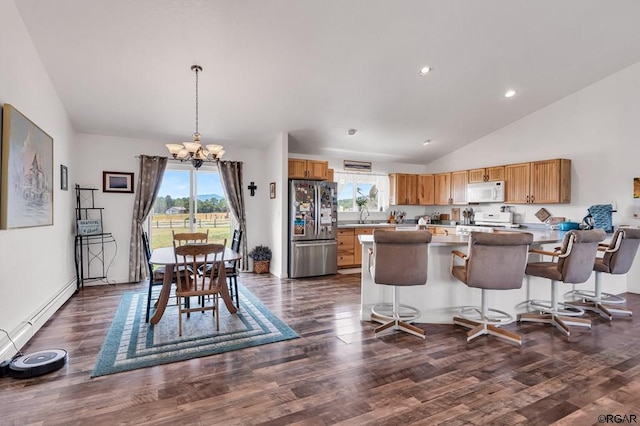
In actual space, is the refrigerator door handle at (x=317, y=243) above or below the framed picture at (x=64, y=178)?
below

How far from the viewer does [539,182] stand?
5539 millimetres

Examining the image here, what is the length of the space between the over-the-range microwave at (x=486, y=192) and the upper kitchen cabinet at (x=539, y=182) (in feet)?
0.38

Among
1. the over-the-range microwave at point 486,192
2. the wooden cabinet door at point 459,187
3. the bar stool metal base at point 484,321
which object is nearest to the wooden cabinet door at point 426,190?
the wooden cabinet door at point 459,187

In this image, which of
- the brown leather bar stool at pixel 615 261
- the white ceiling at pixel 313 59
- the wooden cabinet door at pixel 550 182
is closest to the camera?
the white ceiling at pixel 313 59

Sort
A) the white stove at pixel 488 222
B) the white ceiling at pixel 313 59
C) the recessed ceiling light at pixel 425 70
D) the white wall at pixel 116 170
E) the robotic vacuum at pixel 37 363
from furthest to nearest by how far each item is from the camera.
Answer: the white stove at pixel 488 222
the white wall at pixel 116 170
the recessed ceiling light at pixel 425 70
the white ceiling at pixel 313 59
the robotic vacuum at pixel 37 363

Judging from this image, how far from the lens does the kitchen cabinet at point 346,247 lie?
643 cm

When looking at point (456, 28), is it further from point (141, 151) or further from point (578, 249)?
point (141, 151)

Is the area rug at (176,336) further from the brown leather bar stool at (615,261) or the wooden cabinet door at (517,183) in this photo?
the wooden cabinet door at (517,183)

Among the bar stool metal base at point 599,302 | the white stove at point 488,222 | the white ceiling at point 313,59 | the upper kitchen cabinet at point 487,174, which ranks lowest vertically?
the bar stool metal base at point 599,302

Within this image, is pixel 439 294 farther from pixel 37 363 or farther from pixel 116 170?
pixel 116 170

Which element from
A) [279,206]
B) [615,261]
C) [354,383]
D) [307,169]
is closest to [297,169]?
[307,169]

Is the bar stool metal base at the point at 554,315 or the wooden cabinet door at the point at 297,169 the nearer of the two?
the bar stool metal base at the point at 554,315

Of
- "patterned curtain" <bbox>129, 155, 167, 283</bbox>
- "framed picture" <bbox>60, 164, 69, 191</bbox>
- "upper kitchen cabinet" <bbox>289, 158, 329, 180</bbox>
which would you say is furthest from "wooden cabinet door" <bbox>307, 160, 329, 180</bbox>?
"framed picture" <bbox>60, 164, 69, 191</bbox>

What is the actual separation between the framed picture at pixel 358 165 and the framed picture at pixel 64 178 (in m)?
4.99
